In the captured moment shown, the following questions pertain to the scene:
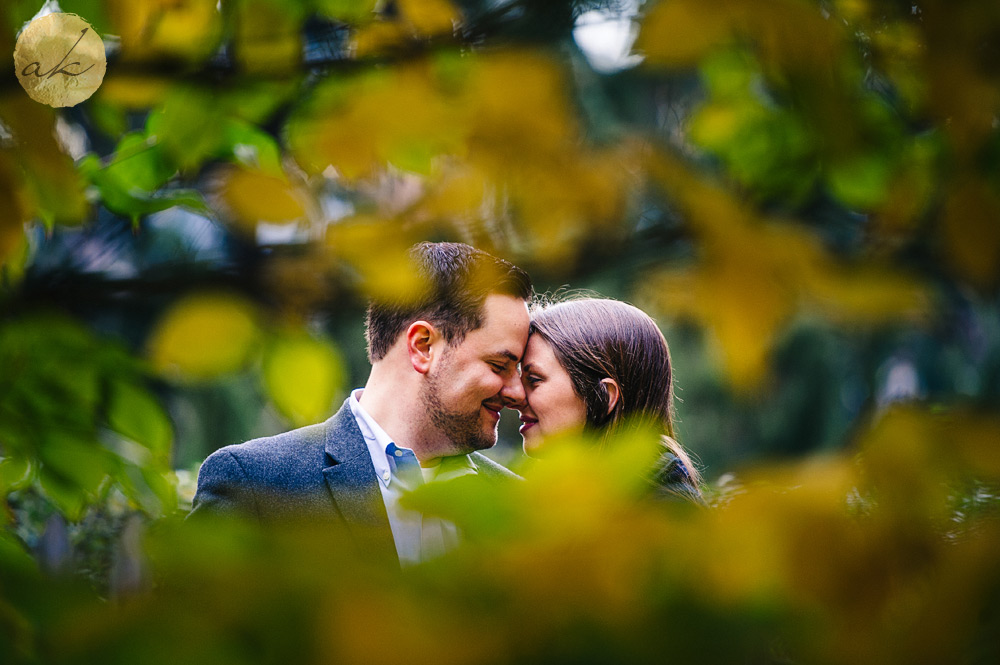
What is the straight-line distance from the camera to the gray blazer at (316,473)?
5.90ft

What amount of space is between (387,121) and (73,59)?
1.14 feet

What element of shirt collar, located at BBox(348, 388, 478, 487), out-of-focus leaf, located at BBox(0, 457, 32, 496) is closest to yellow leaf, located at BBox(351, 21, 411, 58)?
out-of-focus leaf, located at BBox(0, 457, 32, 496)

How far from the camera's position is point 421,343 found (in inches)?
89.4

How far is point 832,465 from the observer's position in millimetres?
405

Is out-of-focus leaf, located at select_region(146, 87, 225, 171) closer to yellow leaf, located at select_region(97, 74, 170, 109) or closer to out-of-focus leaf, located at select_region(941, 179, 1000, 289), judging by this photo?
yellow leaf, located at select_region(97, 74, 170, 109)

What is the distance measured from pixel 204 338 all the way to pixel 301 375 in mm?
104

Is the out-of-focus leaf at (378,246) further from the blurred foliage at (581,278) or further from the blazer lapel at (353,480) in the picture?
the blazer lapel at (353,480)

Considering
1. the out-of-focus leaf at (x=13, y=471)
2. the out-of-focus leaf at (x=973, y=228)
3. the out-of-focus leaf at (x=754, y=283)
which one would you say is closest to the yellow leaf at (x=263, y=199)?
the out-of-focus leaf at (x=754, y=283)

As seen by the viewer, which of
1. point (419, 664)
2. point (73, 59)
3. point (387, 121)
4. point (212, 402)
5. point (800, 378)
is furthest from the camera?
point (800, 378)

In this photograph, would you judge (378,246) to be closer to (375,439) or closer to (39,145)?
(39,145)

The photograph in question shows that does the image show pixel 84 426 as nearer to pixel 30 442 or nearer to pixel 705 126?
pixel 30 442

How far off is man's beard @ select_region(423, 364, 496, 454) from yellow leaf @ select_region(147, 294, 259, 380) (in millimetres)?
1772

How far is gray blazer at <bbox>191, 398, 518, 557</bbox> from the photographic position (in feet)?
5.90

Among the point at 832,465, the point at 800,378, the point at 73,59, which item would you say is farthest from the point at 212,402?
the point at 832,465
